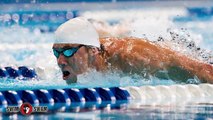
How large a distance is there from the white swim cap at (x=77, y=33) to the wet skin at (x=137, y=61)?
100 mm

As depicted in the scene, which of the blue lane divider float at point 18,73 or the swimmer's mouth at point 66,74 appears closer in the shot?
the swimmer's mouth at point 66,74

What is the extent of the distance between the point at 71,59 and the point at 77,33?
0.31 m

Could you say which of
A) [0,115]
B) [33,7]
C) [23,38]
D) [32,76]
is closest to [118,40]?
[32,76]

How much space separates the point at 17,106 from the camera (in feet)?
20.3

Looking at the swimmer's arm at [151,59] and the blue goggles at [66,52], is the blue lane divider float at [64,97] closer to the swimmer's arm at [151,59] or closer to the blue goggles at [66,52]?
the blue goggles at [66,52]

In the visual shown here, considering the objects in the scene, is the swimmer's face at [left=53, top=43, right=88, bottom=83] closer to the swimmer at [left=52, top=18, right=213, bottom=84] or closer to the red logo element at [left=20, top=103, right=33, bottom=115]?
the swimmer at [left=52, top=18, right=213, bottom=84]

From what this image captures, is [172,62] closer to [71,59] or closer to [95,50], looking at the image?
[95,50]

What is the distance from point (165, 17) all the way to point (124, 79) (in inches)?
170

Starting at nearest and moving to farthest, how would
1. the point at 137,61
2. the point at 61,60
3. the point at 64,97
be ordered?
the point at 64,97 → the point at 61,60 → the point at 137,61

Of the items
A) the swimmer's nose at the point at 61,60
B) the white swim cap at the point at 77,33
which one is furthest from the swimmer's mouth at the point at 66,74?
the white swim cap at the point at 77,33

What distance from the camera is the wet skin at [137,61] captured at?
8.16m

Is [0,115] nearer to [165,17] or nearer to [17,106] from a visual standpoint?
[17,106]

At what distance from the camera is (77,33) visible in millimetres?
7945

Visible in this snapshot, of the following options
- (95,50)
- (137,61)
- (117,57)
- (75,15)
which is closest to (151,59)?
(137,61)
